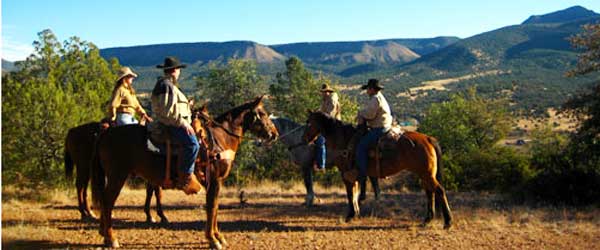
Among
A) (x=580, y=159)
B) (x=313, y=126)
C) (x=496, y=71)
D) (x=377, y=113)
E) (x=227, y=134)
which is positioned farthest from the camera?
(x=496, y=71)

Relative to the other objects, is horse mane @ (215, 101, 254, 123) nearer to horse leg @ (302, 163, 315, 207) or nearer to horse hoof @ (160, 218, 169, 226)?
horse hoof @ (160, 218, 169, 226)

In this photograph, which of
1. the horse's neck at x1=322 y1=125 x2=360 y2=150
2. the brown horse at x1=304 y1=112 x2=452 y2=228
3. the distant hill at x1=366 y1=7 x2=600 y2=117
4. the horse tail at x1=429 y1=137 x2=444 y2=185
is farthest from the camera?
the distant hill at x1=366 y1=7 x2=600 y2=117

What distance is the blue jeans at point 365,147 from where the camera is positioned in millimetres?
9680

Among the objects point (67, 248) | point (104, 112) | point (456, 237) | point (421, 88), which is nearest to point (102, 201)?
point (67, 248)

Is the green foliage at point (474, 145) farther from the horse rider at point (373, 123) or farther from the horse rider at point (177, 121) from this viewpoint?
the horse rider at point (177, 121)

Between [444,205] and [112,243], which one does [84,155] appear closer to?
[112,243]

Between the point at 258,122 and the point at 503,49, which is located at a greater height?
the point at 503,49

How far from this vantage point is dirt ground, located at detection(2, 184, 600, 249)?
27.5 feet

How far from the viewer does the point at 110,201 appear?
25.3 ft

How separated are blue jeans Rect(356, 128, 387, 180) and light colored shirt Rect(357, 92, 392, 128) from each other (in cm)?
12

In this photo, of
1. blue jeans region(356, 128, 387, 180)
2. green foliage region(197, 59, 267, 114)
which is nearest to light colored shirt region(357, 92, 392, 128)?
blue jeans region(356, 128, 387, 180)

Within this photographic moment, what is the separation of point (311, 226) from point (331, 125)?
215 centimetres

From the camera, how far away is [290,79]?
2866cm

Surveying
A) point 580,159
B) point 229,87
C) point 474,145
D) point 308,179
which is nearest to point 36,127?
point 308,179
